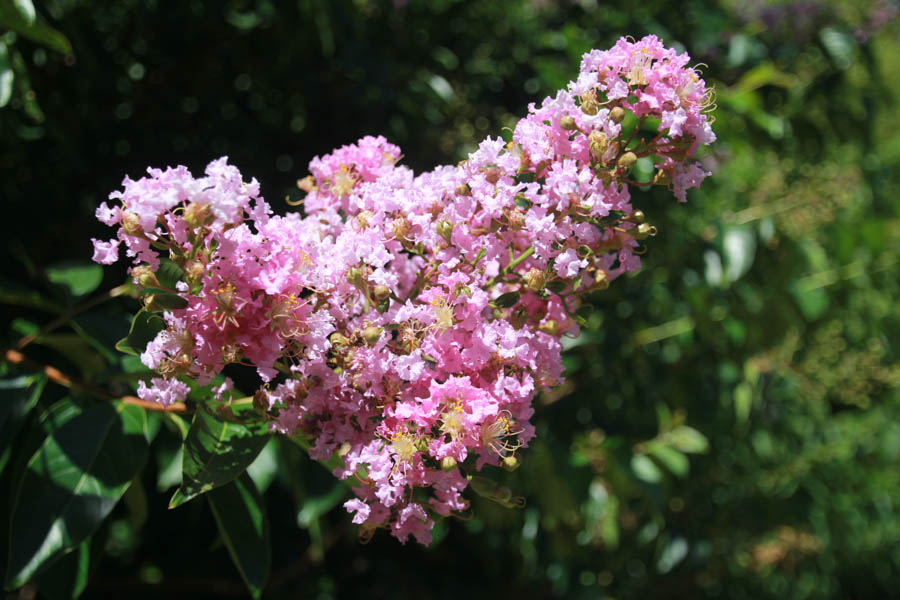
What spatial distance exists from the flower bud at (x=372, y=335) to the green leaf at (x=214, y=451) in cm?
20

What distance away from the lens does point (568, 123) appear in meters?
0.89

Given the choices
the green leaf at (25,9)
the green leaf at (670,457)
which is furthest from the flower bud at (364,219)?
the green leaf at (670,457)

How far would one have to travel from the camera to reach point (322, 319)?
0.81m

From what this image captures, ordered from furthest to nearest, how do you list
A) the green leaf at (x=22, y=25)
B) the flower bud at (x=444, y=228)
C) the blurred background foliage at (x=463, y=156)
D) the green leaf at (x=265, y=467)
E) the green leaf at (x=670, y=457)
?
the green leaf at (x=670, y=457) → the blurred background foliage at (x=463, y=156) → the green leaf at (x=265, y=467) → the green leaf at (x=22, y=25) → the flower bud at (x=444, y=228)

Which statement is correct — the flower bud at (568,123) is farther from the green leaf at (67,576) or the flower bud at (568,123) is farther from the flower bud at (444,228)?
the green leaf at (67,576)

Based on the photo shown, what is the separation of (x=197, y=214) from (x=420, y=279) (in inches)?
11.0

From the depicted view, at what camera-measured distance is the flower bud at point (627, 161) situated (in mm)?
863

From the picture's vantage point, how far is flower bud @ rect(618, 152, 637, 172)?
2.83 feet

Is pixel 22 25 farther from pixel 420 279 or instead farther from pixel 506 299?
pixel 506 299

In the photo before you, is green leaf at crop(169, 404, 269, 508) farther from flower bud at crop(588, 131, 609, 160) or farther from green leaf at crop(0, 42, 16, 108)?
green leaf at crop(0, 42, 16, 108)

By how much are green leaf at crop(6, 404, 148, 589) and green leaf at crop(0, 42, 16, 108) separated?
22.2 inches

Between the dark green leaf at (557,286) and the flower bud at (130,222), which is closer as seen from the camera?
the flower bud at (130,222)

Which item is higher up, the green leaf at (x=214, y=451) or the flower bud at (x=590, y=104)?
the flower bud at (x=590, y=104)

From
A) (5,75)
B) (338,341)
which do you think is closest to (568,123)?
(338,341)
